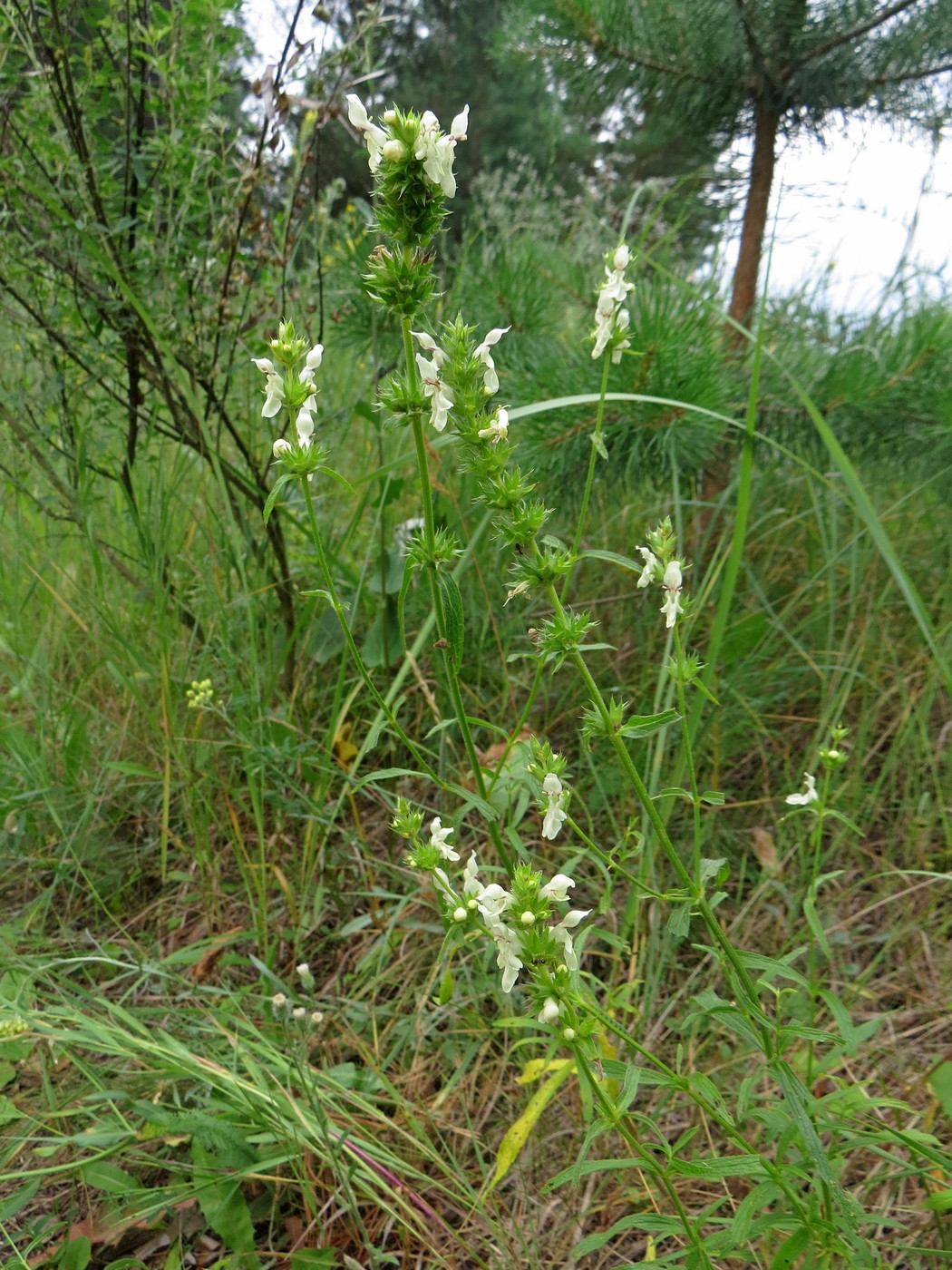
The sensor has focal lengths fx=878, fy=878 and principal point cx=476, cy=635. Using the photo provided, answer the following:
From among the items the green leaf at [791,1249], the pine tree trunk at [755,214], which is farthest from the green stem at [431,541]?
the pine tree trunk at [755,214]

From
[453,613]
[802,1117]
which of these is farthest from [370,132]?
[802,1117]

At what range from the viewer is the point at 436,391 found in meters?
0.88

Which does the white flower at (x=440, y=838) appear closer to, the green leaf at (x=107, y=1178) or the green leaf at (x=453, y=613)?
the green leaf at (x=453, y=613)

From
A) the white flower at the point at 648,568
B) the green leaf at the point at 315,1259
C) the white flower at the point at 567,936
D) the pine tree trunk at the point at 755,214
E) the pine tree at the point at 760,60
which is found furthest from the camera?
the pine tree trunk at the point at 755,214

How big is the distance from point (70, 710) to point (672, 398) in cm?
143

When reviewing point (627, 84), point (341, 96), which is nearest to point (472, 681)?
point (341, 96)

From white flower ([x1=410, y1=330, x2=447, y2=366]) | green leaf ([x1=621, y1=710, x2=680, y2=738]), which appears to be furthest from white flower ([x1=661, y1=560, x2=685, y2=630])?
white flower ([x1=410, y1=330, x2=447, y2=366])

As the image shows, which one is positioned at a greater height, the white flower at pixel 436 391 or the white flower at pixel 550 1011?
the white flower at pixel 436 391

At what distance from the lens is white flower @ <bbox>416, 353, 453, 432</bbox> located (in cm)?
86

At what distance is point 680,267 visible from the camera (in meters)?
2.79

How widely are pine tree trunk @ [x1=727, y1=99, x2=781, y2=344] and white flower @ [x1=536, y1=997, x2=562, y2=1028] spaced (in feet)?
6.09

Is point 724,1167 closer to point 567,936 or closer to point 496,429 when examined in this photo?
point 567,936

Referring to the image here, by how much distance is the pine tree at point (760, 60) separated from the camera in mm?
2029

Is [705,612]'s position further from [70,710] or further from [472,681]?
[70,710]
